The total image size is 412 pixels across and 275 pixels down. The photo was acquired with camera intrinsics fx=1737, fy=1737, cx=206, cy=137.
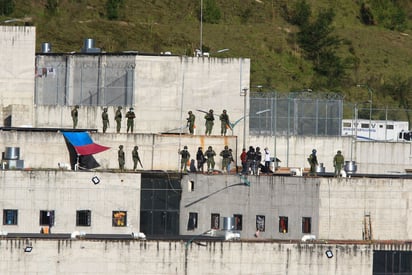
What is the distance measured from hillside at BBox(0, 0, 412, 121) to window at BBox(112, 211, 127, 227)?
51134mm

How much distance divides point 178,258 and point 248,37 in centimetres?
7641

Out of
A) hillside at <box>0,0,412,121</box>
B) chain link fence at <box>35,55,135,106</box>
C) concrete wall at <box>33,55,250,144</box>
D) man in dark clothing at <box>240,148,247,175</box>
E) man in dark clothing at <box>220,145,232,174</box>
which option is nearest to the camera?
man in dark clothing at <box>240,148,247,175</box>

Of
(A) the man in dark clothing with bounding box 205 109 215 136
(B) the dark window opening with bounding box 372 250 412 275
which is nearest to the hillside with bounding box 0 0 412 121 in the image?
(A) the man in dark clothing with bounding box 205 109 215 136

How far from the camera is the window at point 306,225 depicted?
83562 mm

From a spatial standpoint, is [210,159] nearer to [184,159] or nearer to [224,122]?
[184,159]

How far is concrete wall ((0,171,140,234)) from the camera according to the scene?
271 ft

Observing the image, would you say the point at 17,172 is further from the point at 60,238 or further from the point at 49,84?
the point at 49,84

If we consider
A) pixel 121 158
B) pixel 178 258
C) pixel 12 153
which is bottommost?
pixel 178 258

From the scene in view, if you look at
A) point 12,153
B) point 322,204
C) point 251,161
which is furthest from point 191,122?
point 322,204

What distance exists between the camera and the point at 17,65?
9900cm

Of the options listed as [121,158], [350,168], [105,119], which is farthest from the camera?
[105,119]

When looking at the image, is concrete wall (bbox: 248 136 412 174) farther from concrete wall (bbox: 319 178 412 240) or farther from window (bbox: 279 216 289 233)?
concrete wall (bbox: 319 178 412 240)

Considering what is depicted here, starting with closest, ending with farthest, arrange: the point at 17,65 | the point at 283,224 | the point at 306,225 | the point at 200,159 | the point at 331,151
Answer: the point at 306,225 < the point at 283,224 < the point at 200,159 < the point at 17,65 < the point at 331,151

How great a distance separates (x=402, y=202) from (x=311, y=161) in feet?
18.6
